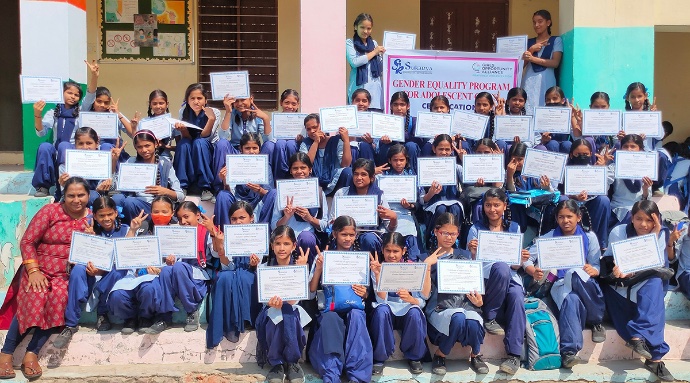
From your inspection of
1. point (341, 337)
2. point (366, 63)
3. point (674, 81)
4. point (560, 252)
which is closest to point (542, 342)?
point (560, 252)

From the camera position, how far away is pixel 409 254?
220 inches

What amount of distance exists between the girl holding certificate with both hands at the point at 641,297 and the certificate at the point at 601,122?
52.3 inches

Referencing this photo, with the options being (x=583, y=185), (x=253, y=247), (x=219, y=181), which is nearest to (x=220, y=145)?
(x=219, y=181)

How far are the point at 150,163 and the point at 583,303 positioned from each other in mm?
3410

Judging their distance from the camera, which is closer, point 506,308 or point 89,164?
point 506,308

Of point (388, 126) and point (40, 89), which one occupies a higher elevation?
→ point (40, 89)

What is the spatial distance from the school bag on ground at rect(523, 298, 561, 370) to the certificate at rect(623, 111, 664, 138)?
2209 mm

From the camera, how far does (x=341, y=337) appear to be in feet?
16.1

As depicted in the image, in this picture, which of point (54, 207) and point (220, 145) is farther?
point (220, 145)

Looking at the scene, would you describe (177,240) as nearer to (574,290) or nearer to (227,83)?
(227,83)

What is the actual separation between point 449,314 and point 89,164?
2986 millimetres

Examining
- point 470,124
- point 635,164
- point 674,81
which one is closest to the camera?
point 635,164

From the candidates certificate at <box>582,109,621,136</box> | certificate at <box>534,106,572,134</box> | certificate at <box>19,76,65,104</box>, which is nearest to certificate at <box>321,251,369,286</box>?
certificate at <box>534,106,572,134</box>

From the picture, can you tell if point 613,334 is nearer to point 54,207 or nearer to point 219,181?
point 219,181
